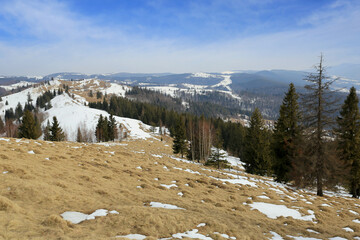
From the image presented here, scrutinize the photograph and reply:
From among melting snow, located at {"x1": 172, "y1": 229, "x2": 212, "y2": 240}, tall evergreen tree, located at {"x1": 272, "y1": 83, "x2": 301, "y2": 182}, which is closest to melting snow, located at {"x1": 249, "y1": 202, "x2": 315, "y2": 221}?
melting snow, located at {"x1": 172, "y1": 229, "x2": 212, "y2": 240}

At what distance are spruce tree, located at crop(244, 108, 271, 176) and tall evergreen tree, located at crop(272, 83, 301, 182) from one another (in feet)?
14.6

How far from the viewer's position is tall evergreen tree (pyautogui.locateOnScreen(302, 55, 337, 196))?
18391mm

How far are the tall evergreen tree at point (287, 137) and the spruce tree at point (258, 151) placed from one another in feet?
14.6

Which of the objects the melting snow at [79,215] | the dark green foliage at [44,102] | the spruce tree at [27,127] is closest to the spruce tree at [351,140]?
the melting snow at [79,215]

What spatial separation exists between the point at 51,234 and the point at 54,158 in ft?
35.1

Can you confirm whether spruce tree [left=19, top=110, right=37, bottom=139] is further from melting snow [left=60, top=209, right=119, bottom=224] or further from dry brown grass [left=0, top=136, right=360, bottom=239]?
melting snow [left=60, top=209, right=119, bottom=224]

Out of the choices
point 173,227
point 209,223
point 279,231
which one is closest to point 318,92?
point 279,231

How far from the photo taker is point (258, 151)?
103 feet

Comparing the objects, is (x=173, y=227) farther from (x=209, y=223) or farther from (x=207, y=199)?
(x=207, y=199)

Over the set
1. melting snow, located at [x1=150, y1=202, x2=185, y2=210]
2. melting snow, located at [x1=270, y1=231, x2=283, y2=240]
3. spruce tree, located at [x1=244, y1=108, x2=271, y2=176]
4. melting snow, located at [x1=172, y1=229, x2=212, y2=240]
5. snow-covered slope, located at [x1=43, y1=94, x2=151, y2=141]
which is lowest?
snow-covered slope, located at [x1=43, y1=94, x2=151, y2=141]

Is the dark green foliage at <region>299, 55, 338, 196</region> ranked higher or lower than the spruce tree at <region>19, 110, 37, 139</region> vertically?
higher

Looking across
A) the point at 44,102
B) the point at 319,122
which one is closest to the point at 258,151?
the point at 319,122

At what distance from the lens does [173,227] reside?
7305mm

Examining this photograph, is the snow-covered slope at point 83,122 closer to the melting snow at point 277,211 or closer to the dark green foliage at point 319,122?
the dark green foliage at point 319,122
